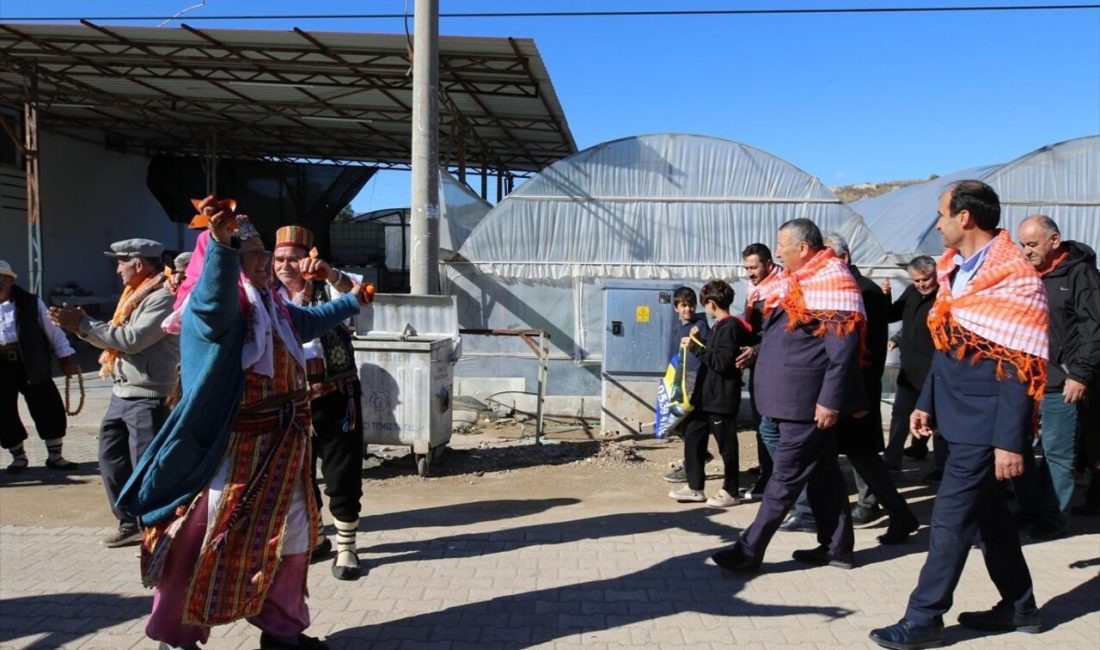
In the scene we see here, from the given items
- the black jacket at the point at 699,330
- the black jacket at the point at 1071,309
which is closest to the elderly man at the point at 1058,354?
the black jacket at the point at 1071,309

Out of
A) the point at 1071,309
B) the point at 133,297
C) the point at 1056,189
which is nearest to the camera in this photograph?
the point at 133,297

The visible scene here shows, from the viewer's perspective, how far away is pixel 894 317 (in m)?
6.61

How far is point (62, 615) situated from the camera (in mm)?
3832

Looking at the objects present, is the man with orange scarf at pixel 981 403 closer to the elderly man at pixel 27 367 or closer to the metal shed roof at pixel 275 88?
the elderly man at pixel 27 367

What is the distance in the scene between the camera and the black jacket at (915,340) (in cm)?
Answer: 602

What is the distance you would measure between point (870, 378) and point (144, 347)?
4.52 meters

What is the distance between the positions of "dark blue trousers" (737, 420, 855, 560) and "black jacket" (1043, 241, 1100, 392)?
1.63 metres

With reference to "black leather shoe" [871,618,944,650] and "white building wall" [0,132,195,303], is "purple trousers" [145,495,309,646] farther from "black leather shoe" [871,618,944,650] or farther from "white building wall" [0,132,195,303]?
"white building wall" [0,132,195,303]

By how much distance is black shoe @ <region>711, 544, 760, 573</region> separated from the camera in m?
4.32

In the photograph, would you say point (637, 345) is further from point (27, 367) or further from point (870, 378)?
point (27, 367)

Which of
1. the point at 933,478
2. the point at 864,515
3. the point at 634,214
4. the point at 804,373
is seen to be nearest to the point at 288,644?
the point at 804,373

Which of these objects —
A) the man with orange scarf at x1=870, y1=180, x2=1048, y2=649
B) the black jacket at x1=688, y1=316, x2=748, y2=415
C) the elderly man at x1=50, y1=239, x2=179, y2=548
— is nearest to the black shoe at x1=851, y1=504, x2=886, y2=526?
the black jacket at x1=688, y1=316, x2=748, y2=415

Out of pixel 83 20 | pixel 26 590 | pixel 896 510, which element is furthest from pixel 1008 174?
pixel 83 20

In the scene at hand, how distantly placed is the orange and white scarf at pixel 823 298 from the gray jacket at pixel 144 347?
11.5 ft
